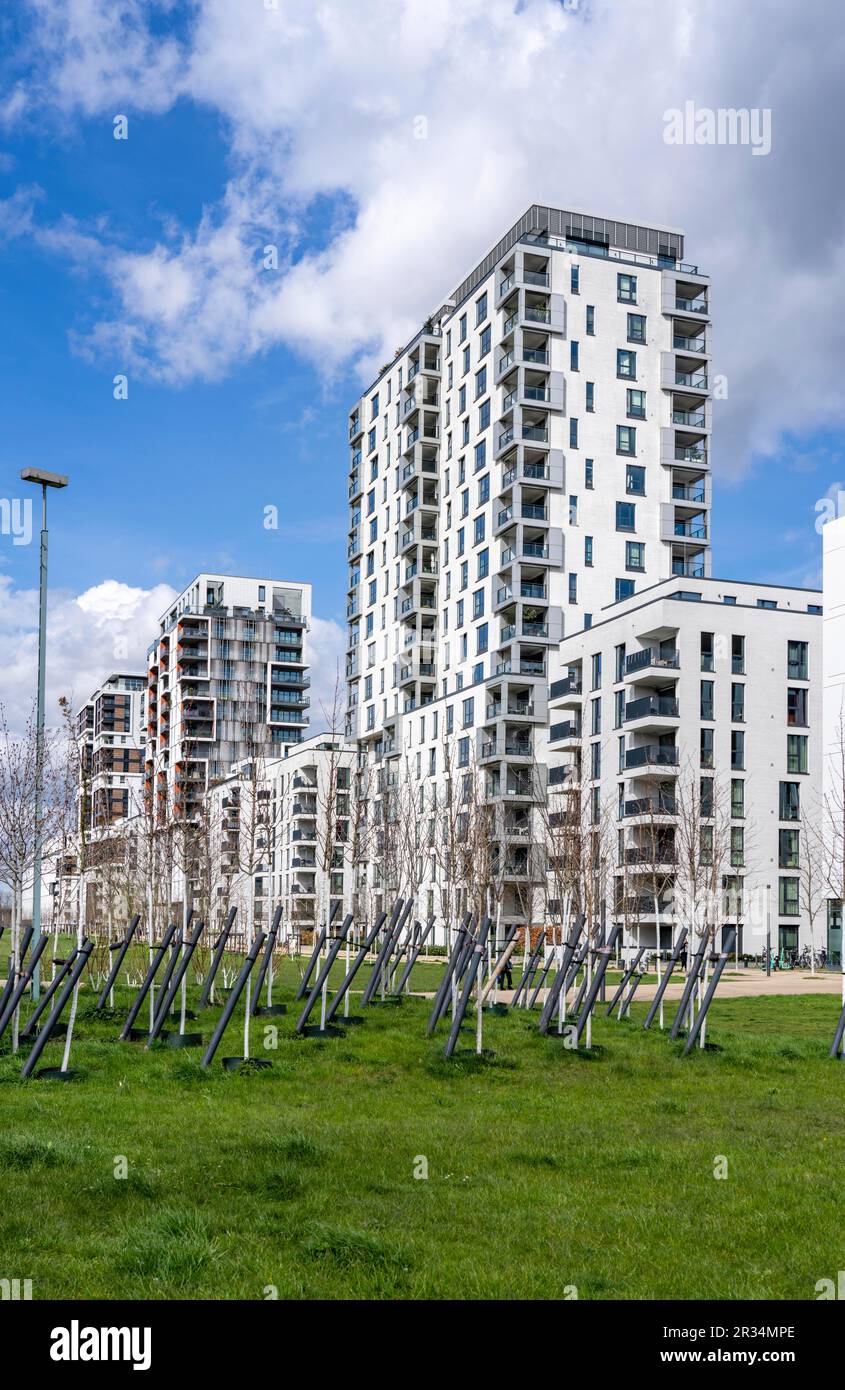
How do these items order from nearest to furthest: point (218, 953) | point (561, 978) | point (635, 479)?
point (561, 978) → point (218, 953) → point (635, 479)

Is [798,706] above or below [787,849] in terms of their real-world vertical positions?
above

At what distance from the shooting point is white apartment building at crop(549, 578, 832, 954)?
230ft

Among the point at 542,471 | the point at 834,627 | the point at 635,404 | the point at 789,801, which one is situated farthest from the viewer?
the point at 635,404

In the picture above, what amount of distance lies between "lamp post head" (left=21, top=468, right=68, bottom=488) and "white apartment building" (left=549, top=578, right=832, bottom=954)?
44.2 meters

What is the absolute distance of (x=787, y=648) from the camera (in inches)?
2906

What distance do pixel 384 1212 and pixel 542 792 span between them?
67650mm

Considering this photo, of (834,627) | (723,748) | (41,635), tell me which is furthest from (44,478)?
(723,748)

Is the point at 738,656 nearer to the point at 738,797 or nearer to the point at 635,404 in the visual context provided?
the point at 738,797

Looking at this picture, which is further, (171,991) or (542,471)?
(542,471)

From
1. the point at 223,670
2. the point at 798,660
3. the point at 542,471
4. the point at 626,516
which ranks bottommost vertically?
the point at 798,660

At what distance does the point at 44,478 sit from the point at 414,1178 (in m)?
22.4

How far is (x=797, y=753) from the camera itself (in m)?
74.2

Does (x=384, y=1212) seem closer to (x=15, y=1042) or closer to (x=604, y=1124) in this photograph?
(x=604, y=1124)
